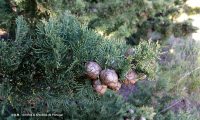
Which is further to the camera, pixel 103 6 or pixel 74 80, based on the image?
pixel 103 6

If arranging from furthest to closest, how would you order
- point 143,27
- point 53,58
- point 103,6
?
point 143,27
point 103,6
point 53,58

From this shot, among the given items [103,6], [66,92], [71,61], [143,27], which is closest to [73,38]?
[71,61]

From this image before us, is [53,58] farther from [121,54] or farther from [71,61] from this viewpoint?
[121,54]

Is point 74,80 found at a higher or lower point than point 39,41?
lower

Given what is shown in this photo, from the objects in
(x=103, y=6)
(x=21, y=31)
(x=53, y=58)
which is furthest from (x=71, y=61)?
(x=103, y=6)

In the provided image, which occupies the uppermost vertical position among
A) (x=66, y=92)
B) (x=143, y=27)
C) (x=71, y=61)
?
(x=71, y=61)

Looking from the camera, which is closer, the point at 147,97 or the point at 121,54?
the point at 121,54

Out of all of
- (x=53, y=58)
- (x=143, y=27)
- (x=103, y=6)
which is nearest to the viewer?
(x=53, y=58)

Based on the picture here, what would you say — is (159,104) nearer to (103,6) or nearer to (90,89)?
(103,6)

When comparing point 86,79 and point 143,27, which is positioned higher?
point 86,79

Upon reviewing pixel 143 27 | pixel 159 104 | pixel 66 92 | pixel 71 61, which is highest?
pixel 71 61
